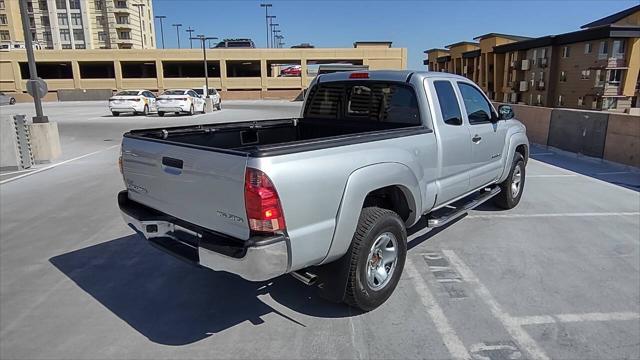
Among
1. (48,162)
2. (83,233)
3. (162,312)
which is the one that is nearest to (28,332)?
(162,312)

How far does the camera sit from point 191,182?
127 inches

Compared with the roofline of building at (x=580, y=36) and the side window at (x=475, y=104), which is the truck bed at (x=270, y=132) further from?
the roofline of building at (x=580, y=36)

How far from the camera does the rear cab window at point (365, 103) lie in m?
4.64

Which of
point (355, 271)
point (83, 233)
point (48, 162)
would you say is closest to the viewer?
point (355, 271)

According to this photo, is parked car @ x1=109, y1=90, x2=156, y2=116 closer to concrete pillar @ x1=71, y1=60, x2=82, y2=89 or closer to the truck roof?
the truck roof

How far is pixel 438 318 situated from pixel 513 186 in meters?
3.84

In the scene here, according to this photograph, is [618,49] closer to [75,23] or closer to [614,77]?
[614,77]

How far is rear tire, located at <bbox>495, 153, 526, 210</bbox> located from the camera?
21.3 feet

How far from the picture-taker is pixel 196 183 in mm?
3180

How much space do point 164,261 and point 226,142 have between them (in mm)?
1480

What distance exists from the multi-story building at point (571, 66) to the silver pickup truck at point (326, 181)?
28.6 metres

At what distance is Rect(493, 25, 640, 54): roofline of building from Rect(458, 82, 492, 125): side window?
36566 millimetres

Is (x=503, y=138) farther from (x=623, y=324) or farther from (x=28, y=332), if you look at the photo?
(x=28, y=332)

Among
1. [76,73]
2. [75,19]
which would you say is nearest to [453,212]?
[76,73]
